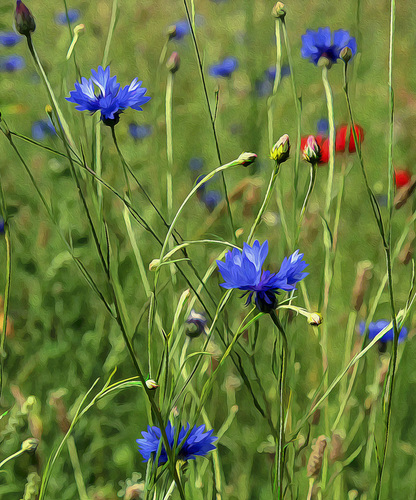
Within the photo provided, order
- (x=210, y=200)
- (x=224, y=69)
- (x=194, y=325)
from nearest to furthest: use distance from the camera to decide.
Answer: (x=194, y=325) → (x=210, y=200) → (x=224, y=69)

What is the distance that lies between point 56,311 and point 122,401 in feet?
0.64

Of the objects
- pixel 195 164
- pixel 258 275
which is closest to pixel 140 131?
pixel 195 164

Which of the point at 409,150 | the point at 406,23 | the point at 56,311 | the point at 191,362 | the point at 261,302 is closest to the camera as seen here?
the point at 261,302

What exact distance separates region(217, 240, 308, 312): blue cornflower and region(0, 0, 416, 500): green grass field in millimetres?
23

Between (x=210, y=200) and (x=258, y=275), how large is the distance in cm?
85

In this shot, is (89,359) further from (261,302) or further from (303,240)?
(261,302)

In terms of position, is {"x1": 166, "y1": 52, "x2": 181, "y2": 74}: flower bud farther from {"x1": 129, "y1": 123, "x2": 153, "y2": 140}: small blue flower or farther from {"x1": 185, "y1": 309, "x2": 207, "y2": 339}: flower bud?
{"x1": 129, "y1": 123, "x2": 153, "y2": 140}: small blue flower

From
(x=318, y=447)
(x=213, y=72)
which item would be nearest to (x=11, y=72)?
(x=213, y=72)

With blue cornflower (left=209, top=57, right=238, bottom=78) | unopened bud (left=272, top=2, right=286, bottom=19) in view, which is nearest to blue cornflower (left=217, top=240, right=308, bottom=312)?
unopened bud (left=272, top=2, right=286, bottom=19)

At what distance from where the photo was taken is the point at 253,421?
81 cm

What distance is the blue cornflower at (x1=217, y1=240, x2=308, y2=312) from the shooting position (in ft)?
1.19

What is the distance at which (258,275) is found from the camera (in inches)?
14.4

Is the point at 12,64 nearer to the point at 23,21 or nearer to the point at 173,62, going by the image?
the point at 173,62

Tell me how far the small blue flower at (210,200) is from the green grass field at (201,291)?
1cm
